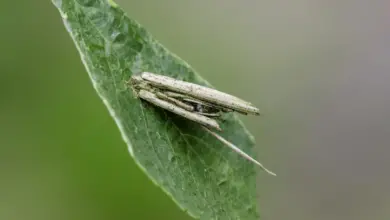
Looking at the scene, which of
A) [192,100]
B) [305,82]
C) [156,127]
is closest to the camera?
[156,127]

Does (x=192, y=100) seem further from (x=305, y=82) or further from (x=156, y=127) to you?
(x=305, y=82)

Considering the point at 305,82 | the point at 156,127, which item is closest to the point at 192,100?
the point at 156,127

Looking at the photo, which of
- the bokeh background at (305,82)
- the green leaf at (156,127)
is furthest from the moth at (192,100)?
the bokeh background at (305,82)

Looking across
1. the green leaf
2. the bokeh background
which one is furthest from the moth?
the bokeh background

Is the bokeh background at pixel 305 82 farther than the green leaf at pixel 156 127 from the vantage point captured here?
Yes

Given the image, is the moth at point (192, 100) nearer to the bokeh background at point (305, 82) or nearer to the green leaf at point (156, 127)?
the green leaf at point (156, 127)

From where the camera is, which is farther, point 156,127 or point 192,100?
point 192,100

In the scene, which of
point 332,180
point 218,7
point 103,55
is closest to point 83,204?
point 103,55

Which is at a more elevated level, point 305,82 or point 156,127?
point 305,82
